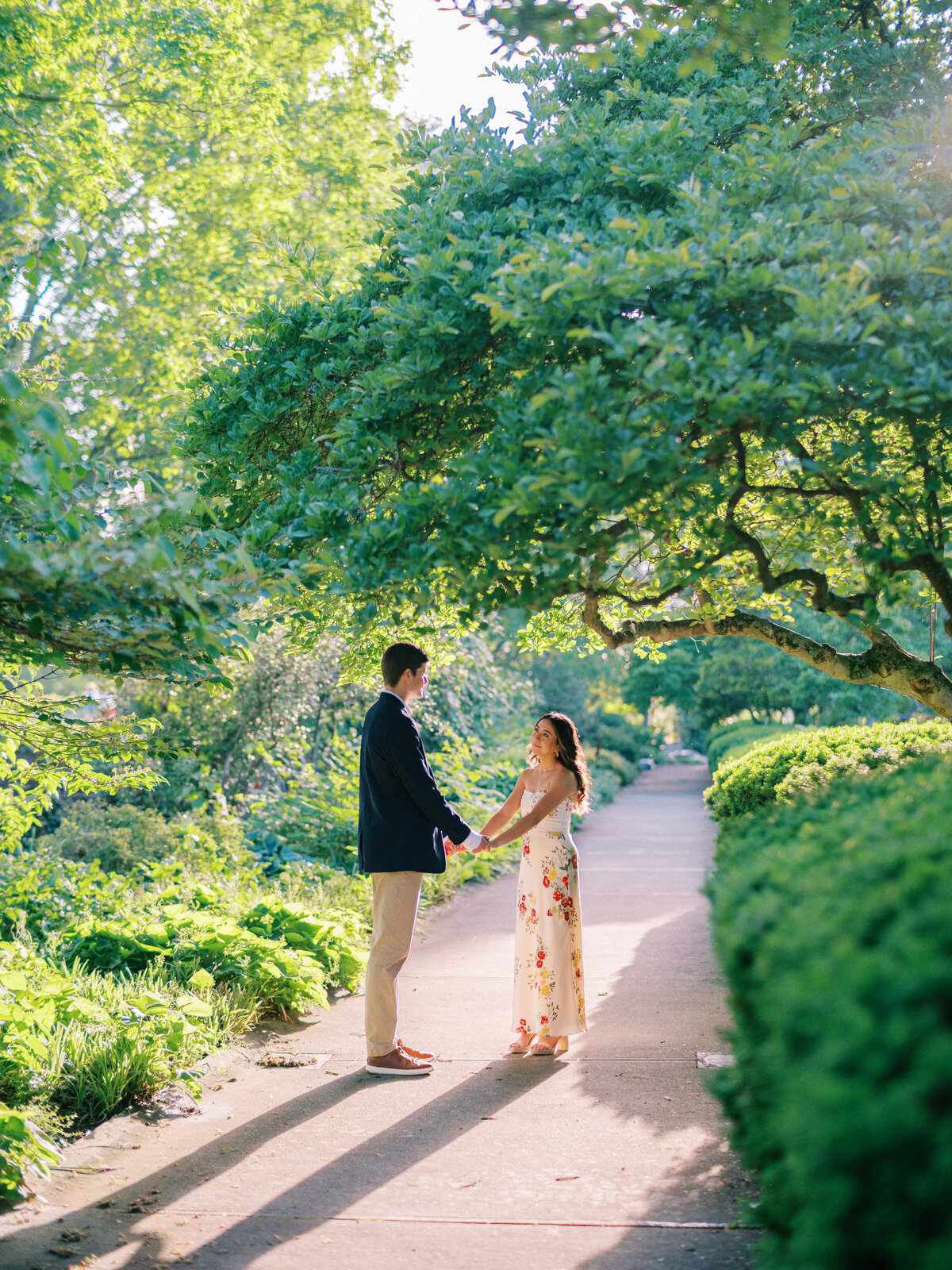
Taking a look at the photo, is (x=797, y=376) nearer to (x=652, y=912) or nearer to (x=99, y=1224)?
(x=99, y=1224)

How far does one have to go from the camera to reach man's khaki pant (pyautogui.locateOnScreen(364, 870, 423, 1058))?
518cm

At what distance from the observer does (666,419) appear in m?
3.14

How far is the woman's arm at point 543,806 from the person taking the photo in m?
5.53

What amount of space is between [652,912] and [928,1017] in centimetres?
862

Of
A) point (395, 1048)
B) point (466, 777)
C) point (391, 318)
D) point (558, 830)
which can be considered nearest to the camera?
point (391, 318)

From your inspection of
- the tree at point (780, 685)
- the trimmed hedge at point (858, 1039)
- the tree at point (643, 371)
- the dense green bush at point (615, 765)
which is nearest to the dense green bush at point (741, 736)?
the tree at point (780, 685)

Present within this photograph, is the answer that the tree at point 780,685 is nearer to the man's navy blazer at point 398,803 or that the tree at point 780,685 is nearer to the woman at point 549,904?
the woman at point 549,904

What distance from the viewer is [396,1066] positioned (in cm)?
520

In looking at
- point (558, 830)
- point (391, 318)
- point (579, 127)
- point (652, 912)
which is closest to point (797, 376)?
point (391, 318)

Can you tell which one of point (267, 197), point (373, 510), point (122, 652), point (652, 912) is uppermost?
point (267, 197)

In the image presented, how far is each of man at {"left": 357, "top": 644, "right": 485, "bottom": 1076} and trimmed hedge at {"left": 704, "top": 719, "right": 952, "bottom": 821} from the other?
5.47ft

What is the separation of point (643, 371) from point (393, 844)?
9.75 feet

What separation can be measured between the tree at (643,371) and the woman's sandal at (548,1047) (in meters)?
2.38

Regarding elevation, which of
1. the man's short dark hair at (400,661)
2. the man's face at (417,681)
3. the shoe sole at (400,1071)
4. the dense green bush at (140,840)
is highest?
the man's short dark hair at (400,661)
